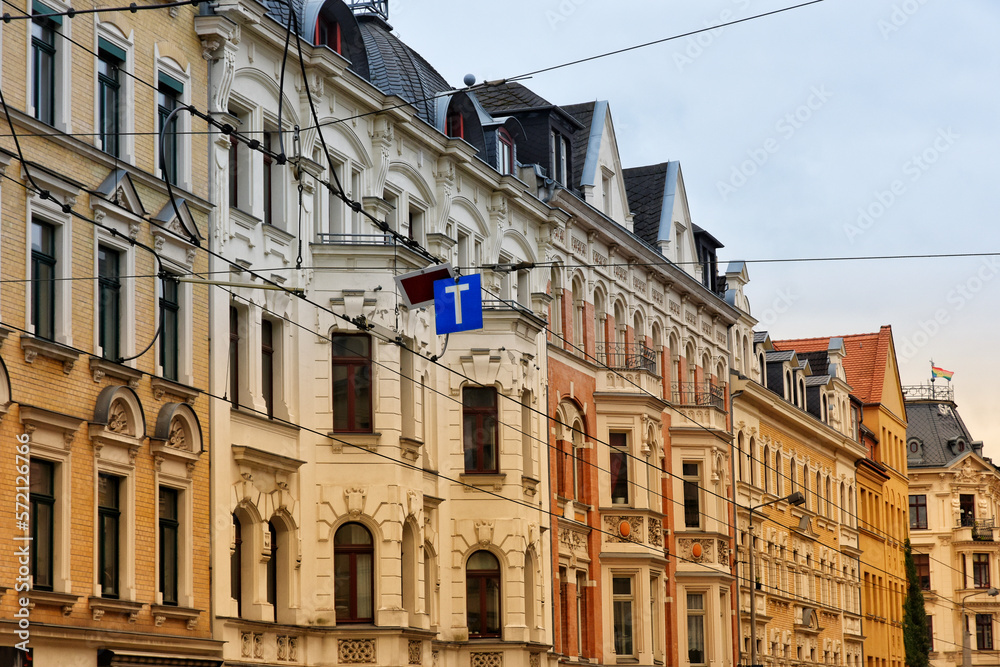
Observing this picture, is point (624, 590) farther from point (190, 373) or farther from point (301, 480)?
point (190, 373)

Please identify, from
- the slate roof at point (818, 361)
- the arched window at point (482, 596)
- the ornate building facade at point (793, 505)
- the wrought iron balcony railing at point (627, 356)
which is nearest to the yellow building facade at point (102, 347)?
the arched window at point (482, 596)

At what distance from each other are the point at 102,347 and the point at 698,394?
32257mm

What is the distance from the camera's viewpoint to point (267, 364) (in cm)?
3108

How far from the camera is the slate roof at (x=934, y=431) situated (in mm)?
102938

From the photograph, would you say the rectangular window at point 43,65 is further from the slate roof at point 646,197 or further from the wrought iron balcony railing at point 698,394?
the wrought iron balcony railing at point 698,394

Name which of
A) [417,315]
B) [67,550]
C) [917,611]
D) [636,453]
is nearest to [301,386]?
[417,315]

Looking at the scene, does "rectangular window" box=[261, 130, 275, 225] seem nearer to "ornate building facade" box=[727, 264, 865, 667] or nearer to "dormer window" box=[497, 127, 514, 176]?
"dormer window" box=[497, 127, 514, 176]

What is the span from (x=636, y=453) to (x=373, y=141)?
50.1 ft

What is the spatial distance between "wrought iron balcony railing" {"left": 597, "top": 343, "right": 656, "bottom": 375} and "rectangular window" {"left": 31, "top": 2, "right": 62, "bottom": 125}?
2452 centimetres

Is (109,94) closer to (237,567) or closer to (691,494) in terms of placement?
(237,567)

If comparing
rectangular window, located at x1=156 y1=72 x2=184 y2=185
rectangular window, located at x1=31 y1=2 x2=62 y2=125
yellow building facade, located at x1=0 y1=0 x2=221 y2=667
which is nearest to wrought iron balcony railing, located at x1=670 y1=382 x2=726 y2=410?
yellow building facade, located at x1=0 y1=0 x2=221 y2=667

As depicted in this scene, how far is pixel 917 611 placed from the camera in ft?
285

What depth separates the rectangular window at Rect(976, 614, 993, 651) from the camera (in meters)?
99.5

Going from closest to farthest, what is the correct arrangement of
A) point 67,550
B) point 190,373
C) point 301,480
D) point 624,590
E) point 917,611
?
point 67,550 < point 190,373 < point 301,480 < point 624,590 < point 917,611
